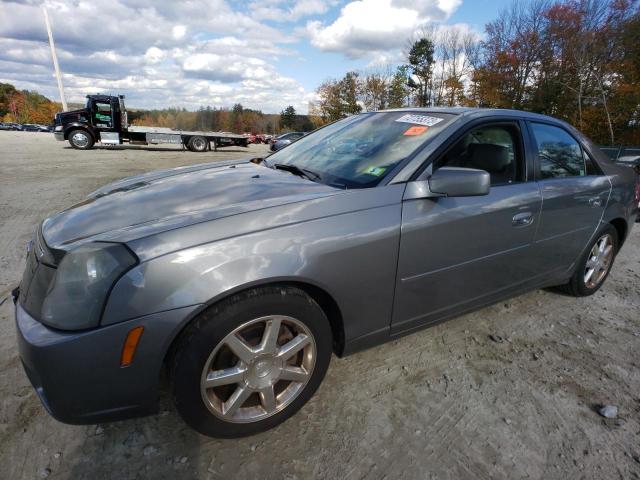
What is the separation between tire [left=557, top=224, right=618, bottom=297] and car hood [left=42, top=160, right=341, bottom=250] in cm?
257

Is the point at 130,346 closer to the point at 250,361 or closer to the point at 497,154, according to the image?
the point at 250,361

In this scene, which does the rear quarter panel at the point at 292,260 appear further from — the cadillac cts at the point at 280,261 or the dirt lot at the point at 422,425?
the dirt lot at the point at 422,425

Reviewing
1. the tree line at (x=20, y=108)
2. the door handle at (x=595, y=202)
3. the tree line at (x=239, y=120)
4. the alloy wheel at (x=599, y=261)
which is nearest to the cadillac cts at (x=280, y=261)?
the door handle at (x=595, y=202)

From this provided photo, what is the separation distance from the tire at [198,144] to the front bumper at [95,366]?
869 inches

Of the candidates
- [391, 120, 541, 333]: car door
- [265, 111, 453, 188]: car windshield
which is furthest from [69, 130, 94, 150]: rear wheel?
[391, 120, 541, 333]: car door

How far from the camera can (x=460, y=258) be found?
7.37 feet

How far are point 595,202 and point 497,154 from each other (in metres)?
1.12

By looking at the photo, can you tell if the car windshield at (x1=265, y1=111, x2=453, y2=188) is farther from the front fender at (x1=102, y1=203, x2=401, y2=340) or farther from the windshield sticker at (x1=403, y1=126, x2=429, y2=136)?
the front fender at (x1=102, y1=203, x2=401, y2=340)

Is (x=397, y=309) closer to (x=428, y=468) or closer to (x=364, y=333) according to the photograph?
(x=364, y=333)

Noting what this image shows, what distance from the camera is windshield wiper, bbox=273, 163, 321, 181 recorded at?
2.32 metres

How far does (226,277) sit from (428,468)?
1243mm

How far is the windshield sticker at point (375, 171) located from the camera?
6.92 ft

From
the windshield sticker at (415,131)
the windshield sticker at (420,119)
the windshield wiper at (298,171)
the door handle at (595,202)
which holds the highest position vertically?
the windshield sticker at (420,119)

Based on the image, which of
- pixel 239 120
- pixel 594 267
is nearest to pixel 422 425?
pixel 594 267
